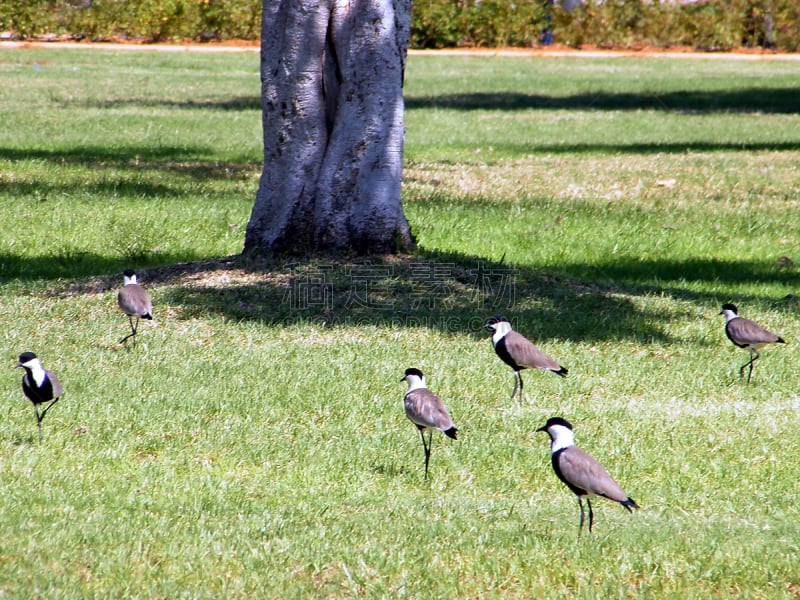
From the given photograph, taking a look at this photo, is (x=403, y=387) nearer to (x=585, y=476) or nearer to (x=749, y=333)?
(x=749, y=333)

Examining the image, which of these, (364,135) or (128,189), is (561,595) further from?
(128,189)

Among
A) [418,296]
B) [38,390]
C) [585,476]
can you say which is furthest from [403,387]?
[585,476]

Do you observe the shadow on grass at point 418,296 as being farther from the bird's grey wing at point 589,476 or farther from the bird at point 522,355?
the bird's grey wing at point 589,476

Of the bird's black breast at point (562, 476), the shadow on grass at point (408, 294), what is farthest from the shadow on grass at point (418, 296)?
the bird's black breast at point (562, 476)

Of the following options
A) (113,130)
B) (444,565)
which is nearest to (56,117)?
(113,130)

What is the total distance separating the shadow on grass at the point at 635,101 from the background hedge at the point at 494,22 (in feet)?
46.3

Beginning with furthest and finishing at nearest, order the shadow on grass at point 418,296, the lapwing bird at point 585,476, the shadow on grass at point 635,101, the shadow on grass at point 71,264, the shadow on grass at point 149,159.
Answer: the shadow on grass at point 635,101, the shadow on grass at point 149,159, the shadow on grass at point 71,264, the shadow on grass at point 418,296, the lapwing bird at point 585,476

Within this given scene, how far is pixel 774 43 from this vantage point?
45562 mm

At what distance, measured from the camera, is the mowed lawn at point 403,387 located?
5055 millimetres

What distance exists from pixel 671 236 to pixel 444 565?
9420 mm

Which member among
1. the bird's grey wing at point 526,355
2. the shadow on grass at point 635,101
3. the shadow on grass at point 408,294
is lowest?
the shadow on grass at point 635,101

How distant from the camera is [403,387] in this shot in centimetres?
769

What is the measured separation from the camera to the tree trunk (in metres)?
10.4

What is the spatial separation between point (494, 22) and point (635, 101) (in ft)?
54.4
